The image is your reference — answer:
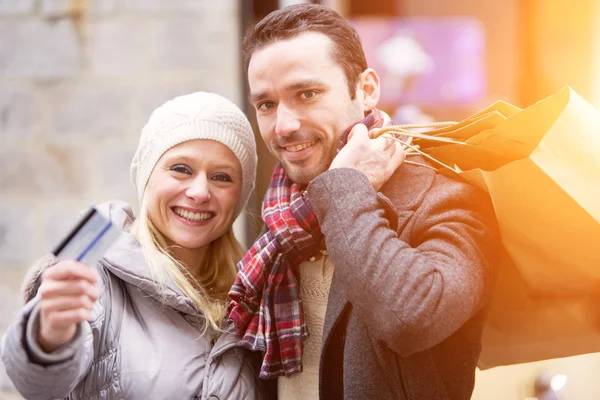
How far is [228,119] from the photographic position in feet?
8.15

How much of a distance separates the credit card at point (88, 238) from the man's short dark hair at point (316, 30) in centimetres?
83

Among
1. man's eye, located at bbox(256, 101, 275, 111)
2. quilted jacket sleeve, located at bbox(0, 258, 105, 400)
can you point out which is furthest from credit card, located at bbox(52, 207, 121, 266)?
man's eye, located at bbox(256, 101, 275, 111)

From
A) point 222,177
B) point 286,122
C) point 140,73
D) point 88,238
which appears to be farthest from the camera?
point 140,73

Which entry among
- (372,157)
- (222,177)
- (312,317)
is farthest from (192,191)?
(372,157)

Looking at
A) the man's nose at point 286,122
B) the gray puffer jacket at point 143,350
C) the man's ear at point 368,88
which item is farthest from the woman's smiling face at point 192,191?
the man's ear at point 368,88

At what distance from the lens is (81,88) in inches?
→ 159

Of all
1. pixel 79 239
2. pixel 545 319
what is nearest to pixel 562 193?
Answer: pixel 545 319

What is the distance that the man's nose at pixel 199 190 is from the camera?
237cm

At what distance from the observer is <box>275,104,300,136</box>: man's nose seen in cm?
210

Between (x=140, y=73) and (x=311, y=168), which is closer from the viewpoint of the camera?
(x=311, y=168)

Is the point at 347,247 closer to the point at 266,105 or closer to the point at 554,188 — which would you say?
the point at 554,188

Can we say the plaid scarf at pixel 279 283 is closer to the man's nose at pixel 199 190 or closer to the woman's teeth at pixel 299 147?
the woman's teeth at pixel 299 147

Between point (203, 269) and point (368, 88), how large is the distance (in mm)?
867

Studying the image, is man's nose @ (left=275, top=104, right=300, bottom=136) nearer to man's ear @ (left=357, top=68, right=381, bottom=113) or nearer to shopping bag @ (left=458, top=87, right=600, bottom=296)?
man's ear @ (left=357, top=68, right=381, bottom=113)
